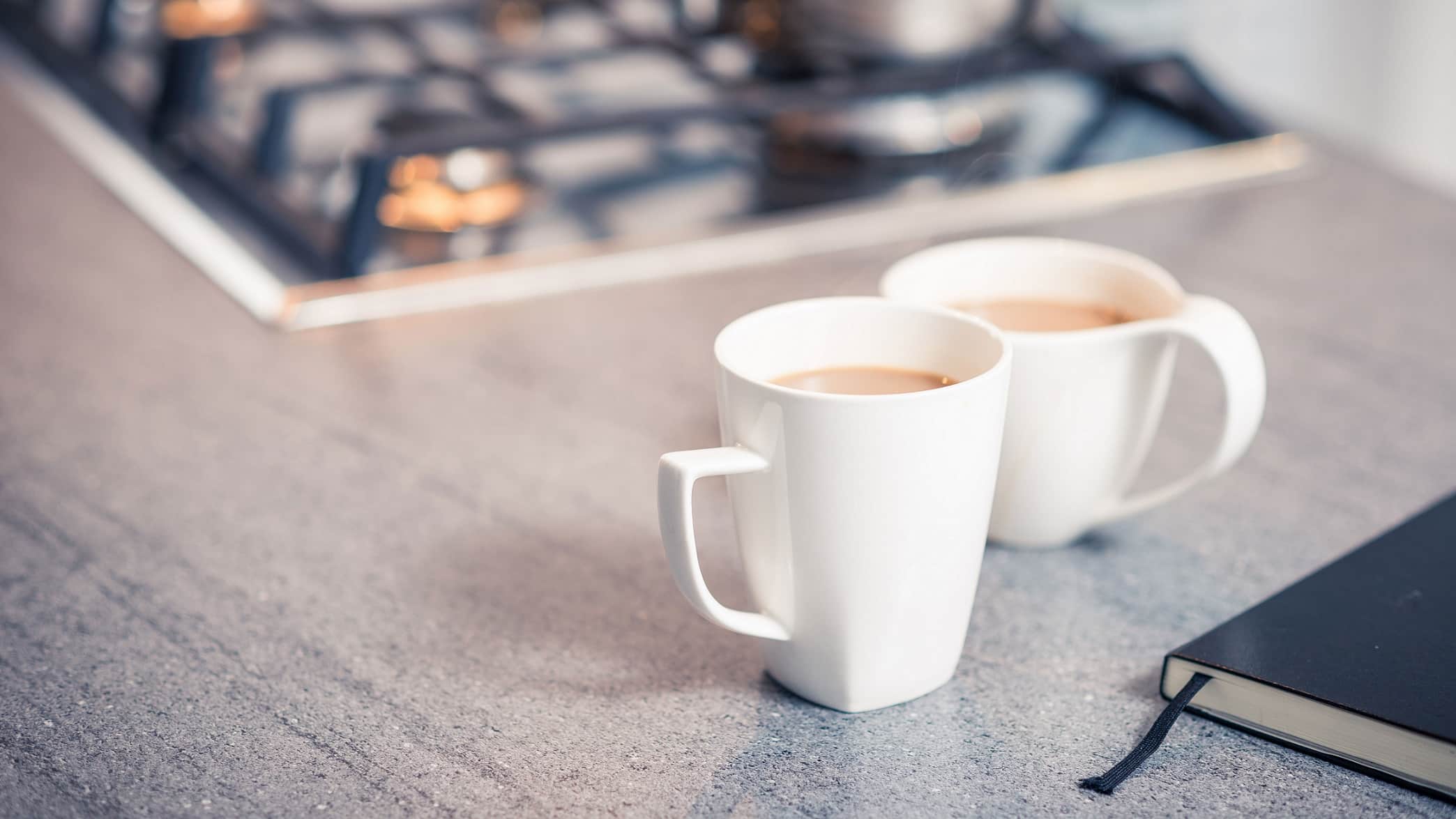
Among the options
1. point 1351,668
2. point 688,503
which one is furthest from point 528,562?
point 1351,668

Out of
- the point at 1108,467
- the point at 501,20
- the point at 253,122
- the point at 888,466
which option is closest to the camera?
the point at 888,466

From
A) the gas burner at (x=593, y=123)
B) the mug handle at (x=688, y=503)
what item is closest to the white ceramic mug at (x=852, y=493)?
the mug handle at (x=688, y=503)

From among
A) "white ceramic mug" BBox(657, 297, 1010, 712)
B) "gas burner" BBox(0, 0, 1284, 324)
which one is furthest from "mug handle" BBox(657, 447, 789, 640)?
"gas burner" BBox(0, 0, 1284, 324)

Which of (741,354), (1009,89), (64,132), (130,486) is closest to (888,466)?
(741,354)

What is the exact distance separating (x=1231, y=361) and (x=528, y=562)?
0.25 m

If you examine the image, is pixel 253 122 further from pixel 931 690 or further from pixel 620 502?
pixel 931 690

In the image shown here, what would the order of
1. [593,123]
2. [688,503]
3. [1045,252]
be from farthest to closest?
[593,123] → [1045,252] → [688,503]

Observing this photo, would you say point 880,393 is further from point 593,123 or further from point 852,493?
point 593,123

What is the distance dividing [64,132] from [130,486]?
0.50 metres

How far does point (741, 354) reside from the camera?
0.36 metres

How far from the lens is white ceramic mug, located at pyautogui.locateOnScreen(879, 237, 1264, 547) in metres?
0.41

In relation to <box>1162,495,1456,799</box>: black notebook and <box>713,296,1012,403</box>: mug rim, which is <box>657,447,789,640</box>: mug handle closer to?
<box>713,296,1012,403</box>: mug rim

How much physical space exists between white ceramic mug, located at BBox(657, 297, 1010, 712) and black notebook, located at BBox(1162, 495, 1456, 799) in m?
0.08

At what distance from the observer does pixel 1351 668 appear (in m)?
0.36
